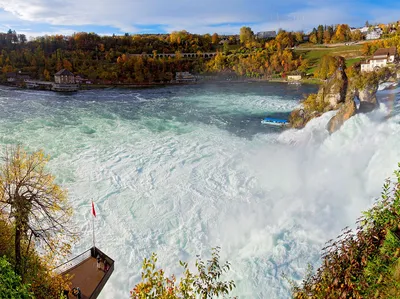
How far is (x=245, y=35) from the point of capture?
110 m

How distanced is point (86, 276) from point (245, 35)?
369ft

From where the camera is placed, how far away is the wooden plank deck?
8492 millimetres

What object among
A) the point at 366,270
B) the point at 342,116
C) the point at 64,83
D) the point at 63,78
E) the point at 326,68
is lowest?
the point at 366,270

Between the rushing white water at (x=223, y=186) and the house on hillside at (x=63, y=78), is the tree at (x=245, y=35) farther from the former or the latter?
the rushing white water at (x=223, y=186)

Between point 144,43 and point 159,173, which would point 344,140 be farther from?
point 144,43

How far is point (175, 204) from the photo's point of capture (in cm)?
1384

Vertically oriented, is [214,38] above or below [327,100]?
above

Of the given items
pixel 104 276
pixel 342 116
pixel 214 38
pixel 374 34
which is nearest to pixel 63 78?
pixel 342 116

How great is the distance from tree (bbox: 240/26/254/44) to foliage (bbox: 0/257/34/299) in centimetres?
11007

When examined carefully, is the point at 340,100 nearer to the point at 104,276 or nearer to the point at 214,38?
the point at 104,276

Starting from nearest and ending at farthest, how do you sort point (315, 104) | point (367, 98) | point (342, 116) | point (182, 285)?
point (182, 285)
point (342, 116)
point (367, 98)
point (315, 104)

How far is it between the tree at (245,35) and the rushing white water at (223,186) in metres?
90.7

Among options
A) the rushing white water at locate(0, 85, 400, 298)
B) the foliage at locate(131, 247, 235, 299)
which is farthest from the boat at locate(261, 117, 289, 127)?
the foliage at locate(131, 247, 235, 299)

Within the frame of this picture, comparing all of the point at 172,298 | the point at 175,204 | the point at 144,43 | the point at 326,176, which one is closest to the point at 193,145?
the point at 175,204
